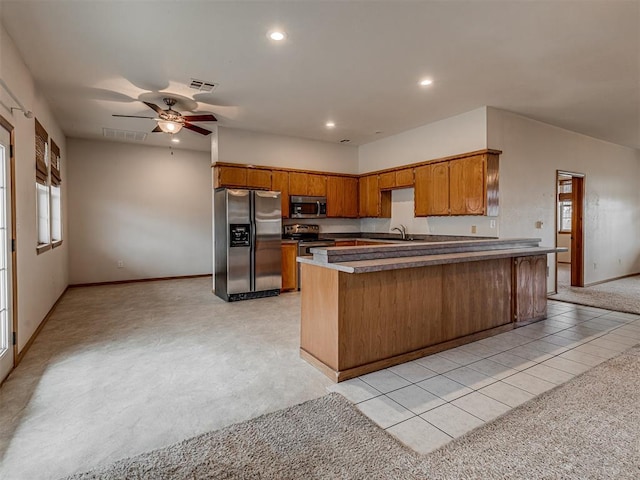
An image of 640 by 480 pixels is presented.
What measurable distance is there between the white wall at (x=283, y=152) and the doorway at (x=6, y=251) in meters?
3.22

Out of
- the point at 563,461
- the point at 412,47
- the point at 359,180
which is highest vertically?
the point at 412,47

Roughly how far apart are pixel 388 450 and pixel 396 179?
5127mm

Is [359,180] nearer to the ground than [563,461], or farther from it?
farther from it

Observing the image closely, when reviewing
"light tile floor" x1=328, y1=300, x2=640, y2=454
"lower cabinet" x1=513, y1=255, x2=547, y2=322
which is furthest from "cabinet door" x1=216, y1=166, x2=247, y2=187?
"lower cabinet" x1=513, y1=255, x2=547, y2=322

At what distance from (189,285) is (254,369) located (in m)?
4.49

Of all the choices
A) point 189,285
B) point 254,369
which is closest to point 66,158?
point 189,285

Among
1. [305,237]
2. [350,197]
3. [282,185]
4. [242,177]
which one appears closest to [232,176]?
[242,177]

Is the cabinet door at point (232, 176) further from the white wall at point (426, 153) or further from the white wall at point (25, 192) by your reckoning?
the white wall at point (426, 153)

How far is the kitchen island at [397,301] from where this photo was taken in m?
2.80

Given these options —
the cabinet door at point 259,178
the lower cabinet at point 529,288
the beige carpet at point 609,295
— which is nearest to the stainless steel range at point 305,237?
the cabinet door at point 259,178

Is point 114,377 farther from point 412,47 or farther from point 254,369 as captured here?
point 412,47

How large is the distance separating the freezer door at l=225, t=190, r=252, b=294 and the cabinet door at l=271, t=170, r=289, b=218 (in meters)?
0.85

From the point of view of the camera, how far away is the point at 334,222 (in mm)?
7383

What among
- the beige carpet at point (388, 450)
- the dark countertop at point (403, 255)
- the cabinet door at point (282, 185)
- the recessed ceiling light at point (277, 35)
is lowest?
the beige carpet at point (388, 450)
